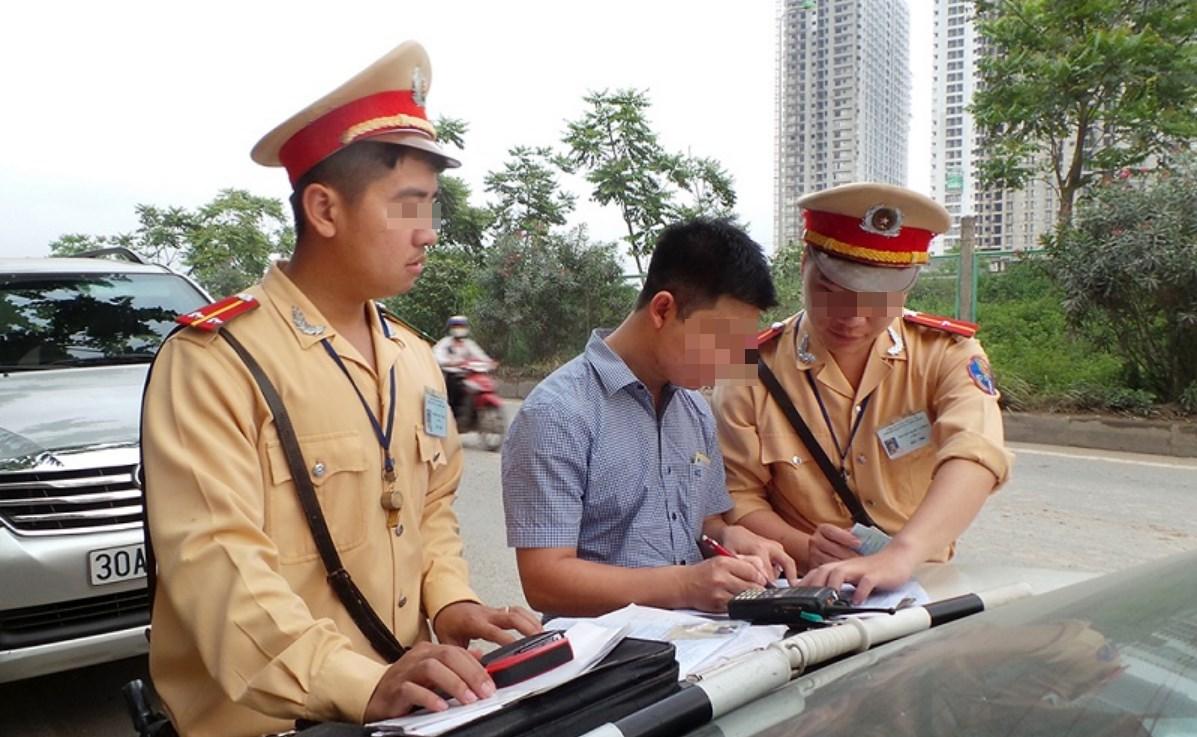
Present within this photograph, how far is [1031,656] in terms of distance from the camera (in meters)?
1.06

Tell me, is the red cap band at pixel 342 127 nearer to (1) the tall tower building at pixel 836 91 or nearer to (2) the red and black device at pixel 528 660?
(2) the red and black device at pixel 528 660

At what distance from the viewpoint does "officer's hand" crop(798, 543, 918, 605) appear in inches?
60.1

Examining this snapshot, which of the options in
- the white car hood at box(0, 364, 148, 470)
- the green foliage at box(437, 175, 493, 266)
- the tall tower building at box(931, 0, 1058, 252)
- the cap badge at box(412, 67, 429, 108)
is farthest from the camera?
the green foliage at box(437, 175, 493, 266)

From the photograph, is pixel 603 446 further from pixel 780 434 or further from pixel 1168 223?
pixel 1168 223

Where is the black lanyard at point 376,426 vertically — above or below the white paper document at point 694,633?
above

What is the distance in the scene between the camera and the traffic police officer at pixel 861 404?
1.80 meters

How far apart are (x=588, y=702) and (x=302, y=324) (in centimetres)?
76

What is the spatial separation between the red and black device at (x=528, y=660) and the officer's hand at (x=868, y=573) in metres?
0.57

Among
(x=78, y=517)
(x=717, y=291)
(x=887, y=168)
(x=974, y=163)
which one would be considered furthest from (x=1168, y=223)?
(x=78, y=517)

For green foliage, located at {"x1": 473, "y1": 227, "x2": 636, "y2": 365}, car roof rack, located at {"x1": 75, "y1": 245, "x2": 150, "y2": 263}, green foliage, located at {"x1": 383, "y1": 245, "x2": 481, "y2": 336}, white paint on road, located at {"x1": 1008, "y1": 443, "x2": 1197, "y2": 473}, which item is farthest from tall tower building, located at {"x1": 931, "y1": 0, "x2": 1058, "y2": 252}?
car roof rack, located at {"x1": 75, "y1": 245, "x2": 150, "y2": 263}

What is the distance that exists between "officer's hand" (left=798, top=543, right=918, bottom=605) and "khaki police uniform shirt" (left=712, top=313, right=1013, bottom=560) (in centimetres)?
31

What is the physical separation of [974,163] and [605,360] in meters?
11.2

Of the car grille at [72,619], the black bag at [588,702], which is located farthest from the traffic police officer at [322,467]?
the car grille at [72,619]

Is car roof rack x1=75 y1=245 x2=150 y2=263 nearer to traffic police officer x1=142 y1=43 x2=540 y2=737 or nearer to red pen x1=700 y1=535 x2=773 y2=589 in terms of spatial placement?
traffic police officer x1=142 y1=43 x2=540 y2=737
